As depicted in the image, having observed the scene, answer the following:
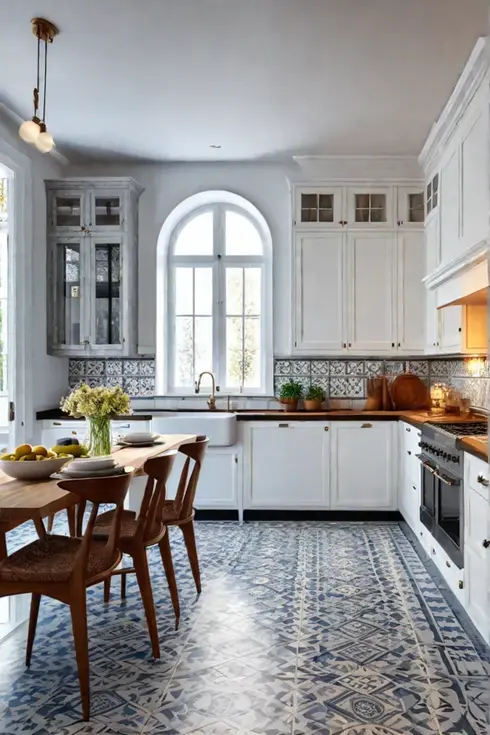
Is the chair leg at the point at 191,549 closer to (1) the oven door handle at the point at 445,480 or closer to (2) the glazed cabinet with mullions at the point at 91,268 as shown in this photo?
(1) the oven door handle at the point at 445,480

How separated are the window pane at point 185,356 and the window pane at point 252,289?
0.56 metres

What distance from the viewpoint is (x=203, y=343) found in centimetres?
564

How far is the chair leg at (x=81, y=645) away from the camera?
2.13m

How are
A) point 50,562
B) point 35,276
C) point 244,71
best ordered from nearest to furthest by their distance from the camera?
1. point 50,562
2. point 244,71
3. point 35,276

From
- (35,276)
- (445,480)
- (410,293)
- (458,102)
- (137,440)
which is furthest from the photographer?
(410,293)

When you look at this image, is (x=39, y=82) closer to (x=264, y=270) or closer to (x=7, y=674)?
(x=264, y=270)

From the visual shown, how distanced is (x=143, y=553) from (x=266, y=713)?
0.82 m

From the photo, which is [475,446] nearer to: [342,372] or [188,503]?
[188,503]

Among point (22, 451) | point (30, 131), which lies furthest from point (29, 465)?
point (30, 131)

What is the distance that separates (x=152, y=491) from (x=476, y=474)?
1.43m

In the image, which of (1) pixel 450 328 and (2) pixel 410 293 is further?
(2) pixel 410 293

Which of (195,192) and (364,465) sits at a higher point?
(195,192)

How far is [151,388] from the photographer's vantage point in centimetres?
556

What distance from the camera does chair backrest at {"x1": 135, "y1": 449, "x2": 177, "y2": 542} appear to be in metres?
2.58
